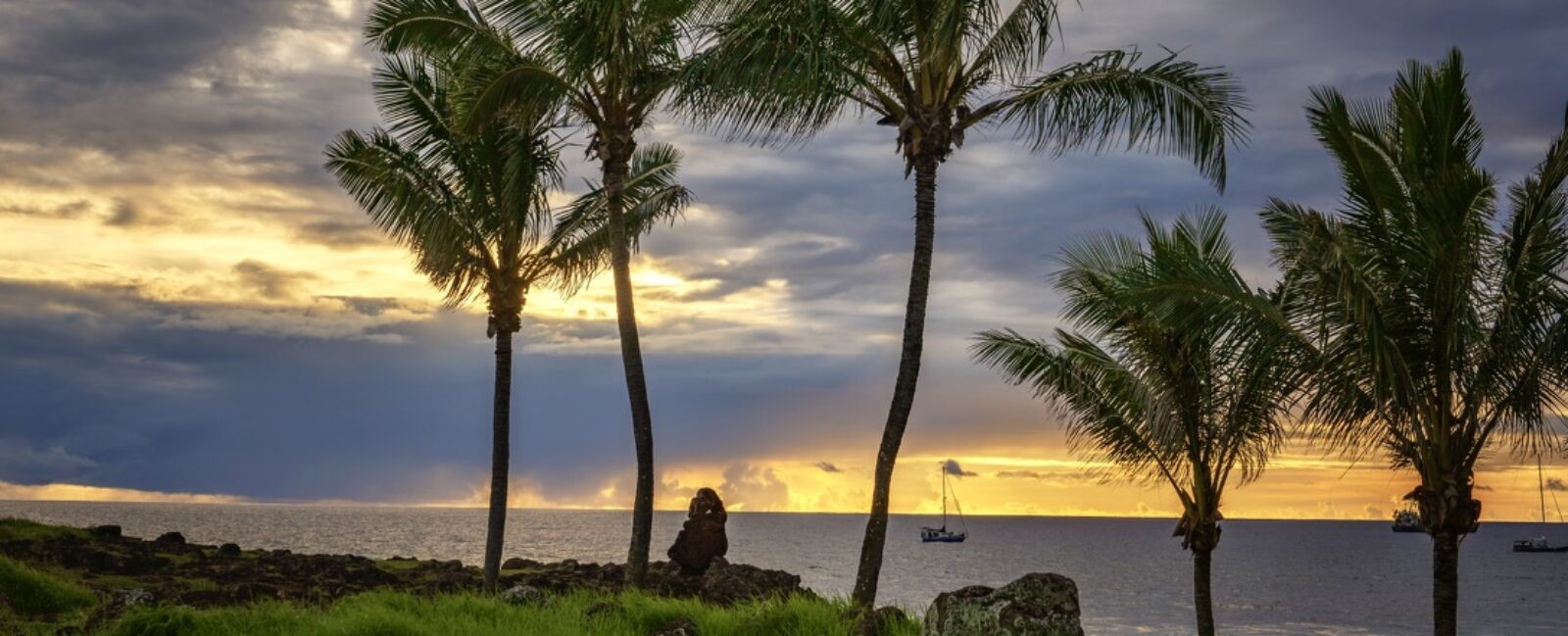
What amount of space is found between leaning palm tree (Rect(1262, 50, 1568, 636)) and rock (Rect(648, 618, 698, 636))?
27.4ft

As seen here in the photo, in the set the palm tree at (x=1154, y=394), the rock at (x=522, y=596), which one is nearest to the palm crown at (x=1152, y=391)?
the palm tree at (x=1154, y=394)

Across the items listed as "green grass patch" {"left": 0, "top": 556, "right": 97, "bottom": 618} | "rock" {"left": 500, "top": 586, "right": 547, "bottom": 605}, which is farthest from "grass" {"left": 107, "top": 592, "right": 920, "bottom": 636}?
"green grass patch" {"left": 0, "top": 556, "right": 97, "bottom": 618}

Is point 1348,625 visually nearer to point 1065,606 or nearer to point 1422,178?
point 1422,178

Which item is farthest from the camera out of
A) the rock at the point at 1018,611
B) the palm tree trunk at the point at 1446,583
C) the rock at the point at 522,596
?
the rock at the point at 522,596

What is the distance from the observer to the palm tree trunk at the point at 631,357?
2130 cm

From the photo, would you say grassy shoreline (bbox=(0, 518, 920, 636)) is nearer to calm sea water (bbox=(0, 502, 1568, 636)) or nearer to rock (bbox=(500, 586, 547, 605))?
rock (bbox=(500, 586, 547, 605))

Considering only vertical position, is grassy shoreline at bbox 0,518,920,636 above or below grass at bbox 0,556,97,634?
above

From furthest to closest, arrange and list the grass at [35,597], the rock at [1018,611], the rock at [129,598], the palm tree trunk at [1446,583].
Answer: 1. the grass at [35,597]
2. the rock at [129,598]
3. the palm tree trunk at [1446,583]
4. the rock at [1018,611]

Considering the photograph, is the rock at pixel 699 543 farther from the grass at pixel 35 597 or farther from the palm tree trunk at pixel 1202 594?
the grass at pixel 35 597

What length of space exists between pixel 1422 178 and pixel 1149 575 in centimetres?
9200

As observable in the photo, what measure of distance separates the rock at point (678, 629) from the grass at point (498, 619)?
4.2 inches

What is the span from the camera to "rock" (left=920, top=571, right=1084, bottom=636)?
31.4 feet

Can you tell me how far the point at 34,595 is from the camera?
2022 cm

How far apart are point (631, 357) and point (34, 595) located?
9886mm
